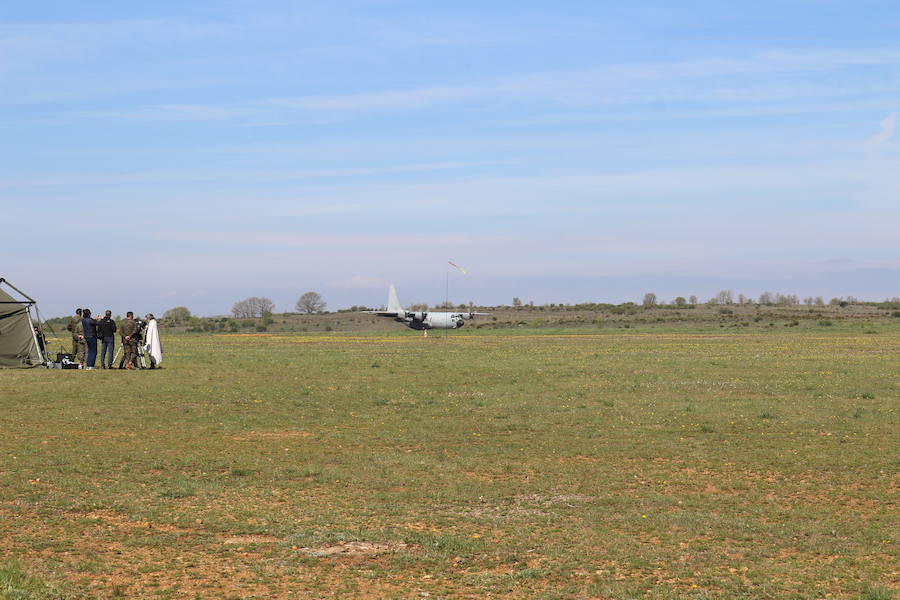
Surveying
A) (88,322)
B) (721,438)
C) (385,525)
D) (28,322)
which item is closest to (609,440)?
(721,438)

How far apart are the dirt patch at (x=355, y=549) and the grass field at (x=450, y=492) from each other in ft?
0.13

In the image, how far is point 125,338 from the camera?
108 feet

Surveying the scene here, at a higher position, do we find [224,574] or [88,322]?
[88,322]

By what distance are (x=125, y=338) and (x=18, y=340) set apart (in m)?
4.30

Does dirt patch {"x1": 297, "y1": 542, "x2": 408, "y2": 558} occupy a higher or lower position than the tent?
lower

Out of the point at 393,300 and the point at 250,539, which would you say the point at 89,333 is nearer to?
the point at 250,539

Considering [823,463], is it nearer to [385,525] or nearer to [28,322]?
[385,525]

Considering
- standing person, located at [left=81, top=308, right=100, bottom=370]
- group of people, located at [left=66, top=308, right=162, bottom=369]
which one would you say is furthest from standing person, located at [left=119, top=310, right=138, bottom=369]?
standing person, located at [left=81, top=308, right=100, bottom=370]

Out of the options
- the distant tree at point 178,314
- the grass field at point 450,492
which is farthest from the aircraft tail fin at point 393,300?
the grass field at point 450,492

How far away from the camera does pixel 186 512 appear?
1103 cm

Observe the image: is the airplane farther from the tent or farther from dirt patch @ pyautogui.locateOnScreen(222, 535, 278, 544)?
dirt patch @ pyautogui.locateOnScreen(222, 535, 278, 544)

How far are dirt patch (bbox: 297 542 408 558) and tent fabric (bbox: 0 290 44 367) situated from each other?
2758cm

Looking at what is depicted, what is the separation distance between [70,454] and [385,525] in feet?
23.1

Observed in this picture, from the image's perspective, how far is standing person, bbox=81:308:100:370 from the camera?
32688mm
